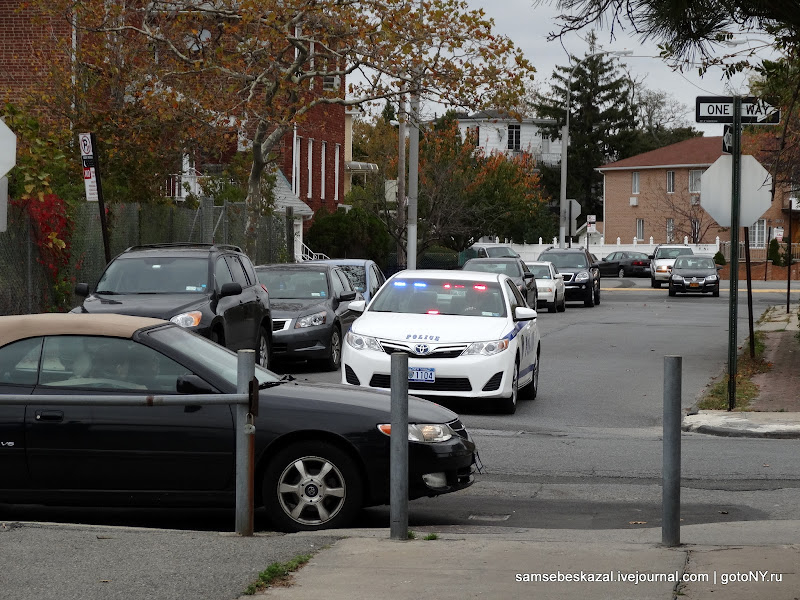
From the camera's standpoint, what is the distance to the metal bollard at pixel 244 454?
7.02 m

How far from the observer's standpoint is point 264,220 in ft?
106

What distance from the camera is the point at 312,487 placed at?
7.71m

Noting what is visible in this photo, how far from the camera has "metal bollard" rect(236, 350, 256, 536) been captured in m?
7.02

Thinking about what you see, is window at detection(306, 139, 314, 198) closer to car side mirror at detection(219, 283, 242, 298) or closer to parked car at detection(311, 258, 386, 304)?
parked car at detection(311, 258, 386, 304)

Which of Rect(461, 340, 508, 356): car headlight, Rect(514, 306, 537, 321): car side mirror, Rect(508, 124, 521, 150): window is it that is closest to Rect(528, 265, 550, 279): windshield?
Answer: Rect(514, 306, 537, 321): car side mirror

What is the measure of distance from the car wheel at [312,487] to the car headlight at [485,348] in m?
5.76

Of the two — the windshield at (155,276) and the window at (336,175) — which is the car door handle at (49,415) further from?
the window at (336,175)

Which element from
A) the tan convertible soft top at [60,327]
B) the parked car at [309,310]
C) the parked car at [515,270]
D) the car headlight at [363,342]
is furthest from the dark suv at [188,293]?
the parked car at [515,270]

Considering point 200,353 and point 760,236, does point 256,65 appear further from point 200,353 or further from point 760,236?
point 760,236

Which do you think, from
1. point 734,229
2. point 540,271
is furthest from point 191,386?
point 540,271

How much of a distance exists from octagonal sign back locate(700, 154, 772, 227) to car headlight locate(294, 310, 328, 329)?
6019 millimetres

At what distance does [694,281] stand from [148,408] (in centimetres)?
3766

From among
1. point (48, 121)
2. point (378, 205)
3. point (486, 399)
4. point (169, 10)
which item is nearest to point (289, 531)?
point (486, 399)

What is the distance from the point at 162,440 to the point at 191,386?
1.26 ft
